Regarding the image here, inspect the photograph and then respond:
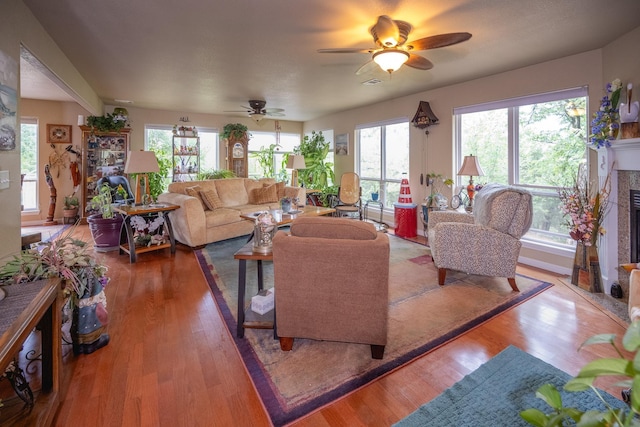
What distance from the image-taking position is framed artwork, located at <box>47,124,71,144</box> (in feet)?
20.2

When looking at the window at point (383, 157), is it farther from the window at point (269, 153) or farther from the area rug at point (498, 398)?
the area rug at point (498, 398)

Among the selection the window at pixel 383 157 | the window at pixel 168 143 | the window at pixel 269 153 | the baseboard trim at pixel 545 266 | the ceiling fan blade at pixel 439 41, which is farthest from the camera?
the window at pixel 269 153

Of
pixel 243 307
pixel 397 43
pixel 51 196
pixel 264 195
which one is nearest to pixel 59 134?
pixel 51 196

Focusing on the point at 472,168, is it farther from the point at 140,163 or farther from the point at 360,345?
the point at 140,163

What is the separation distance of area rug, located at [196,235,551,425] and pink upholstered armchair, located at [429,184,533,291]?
0.20 metres

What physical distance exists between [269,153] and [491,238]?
593 cm

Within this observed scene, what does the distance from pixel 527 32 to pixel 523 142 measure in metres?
1.52

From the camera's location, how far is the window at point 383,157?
19.1 feet

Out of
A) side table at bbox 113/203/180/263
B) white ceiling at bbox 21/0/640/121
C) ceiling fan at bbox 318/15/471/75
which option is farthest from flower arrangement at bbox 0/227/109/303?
ceiling fan at bbox 318/15/471/75

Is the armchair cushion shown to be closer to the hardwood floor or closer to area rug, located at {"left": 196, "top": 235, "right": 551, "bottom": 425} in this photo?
area rug, located at {"left": 196, "top": 235, "right": 551, "bottom": 425}

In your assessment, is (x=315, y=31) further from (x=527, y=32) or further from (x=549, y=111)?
(x=549, y=111)

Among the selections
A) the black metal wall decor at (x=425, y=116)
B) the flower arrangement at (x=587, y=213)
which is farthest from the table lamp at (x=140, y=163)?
the flower arrangement at (x=587, y=213)

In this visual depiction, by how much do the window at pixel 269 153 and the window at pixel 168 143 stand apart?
1.00 metres

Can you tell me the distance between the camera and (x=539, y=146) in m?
3.83
